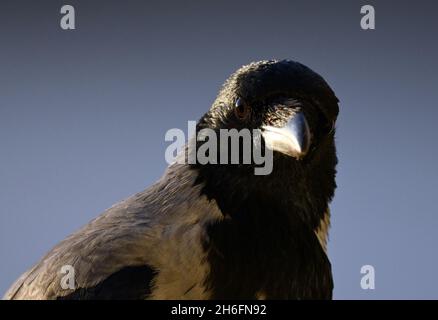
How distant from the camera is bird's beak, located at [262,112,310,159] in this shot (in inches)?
101

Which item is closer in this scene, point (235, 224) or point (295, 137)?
point (295, 137)

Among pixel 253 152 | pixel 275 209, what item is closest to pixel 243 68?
pixel 253 152

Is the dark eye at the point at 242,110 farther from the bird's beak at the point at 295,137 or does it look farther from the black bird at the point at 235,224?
the bird's beak at the point at 295,137

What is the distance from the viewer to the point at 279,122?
104 inches

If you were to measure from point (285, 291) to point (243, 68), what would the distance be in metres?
0.79

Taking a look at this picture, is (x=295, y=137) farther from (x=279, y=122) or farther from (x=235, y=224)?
(x=235, y=224)

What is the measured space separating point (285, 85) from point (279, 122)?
14 centimetres

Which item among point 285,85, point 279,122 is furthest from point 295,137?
point 285,85

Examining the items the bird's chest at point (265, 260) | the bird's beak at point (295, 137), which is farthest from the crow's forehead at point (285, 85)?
the bird's chest at point (265, 260)

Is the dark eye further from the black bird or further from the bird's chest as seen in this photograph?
the bird's chest

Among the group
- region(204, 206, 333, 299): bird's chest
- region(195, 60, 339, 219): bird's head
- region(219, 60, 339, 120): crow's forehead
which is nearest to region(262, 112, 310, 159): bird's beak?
region(195, 60, 339, 219): bird's head
